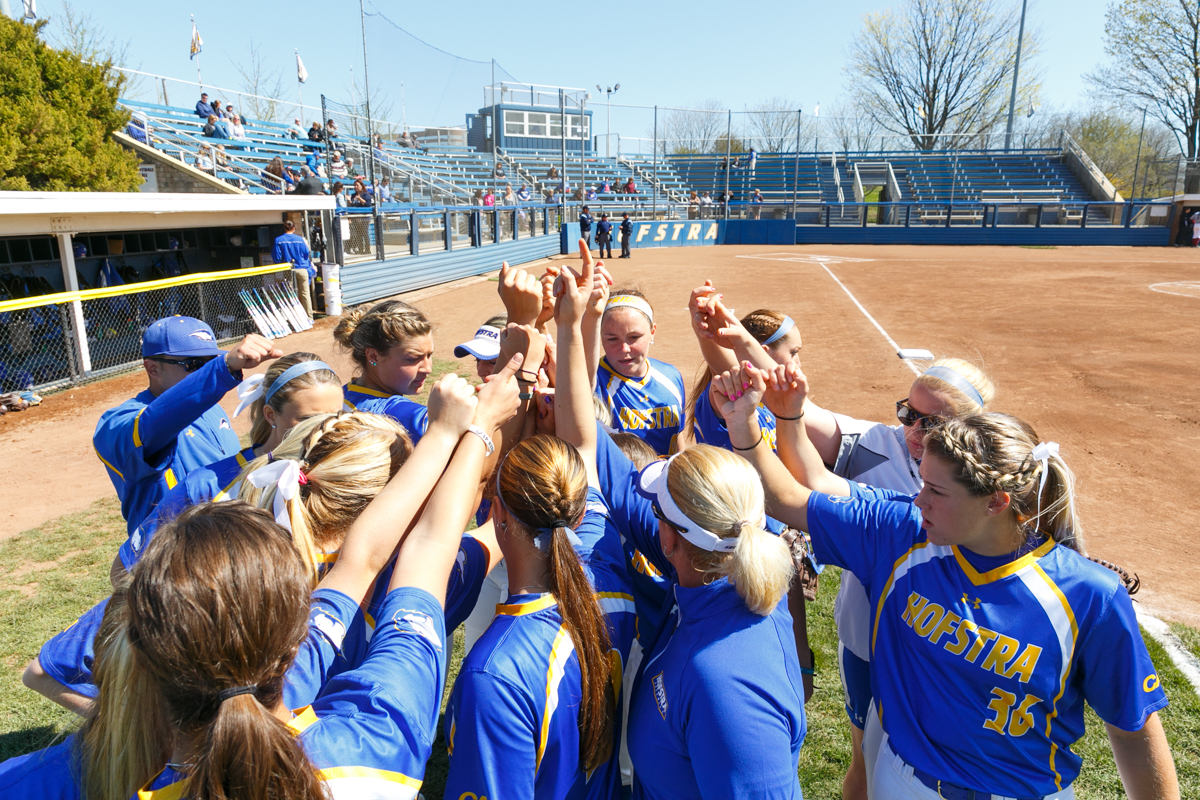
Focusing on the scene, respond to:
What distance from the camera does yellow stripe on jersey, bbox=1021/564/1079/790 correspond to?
69.4 inches

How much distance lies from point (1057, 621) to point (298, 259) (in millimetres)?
14746

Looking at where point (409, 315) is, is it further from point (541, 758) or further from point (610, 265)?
point (610, 265)

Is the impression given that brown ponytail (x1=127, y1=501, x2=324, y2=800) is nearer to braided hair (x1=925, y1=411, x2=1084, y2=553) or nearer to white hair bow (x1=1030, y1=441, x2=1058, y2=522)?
braided hair (x1=925, y1=411, x2=1084, y2=553)

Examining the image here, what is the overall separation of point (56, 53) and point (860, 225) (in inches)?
1236

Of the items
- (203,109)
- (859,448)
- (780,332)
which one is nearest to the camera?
(859,448)

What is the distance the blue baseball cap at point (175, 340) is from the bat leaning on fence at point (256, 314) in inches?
409

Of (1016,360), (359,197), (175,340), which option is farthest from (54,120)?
(1016,360)

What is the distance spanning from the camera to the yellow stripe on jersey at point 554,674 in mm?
1620

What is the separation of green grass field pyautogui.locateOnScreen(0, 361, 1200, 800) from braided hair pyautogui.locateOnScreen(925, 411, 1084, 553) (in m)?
1.79

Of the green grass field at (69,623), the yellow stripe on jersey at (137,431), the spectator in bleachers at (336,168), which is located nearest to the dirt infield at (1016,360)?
the green grass field at (69,623)

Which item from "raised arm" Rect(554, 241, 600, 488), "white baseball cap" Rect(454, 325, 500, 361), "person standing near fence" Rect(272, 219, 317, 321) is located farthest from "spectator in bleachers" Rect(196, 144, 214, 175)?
"raised arm" Rect(554, 241, 600, 488)

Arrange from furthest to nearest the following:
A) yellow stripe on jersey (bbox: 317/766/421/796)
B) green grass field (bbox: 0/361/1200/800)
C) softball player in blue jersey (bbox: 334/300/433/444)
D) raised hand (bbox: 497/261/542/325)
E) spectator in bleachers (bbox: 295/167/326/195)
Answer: spectator in bleachers (bbox: 295/167/326/195), softball player in blue jersey (bbox: 334/300/433/444), green grass field (bbox: 0/361/1200/800), raised hand (bbox: 497/261/542/325), yellow stripe on jersey (bbox: 317/766/421/796)

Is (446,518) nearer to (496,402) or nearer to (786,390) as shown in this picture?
(496,402)

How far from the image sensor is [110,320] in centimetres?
1062
